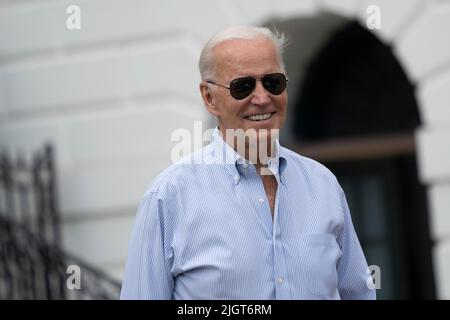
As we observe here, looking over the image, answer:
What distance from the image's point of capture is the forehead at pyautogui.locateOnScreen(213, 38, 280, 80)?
331cm

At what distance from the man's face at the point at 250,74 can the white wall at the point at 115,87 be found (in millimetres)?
5061

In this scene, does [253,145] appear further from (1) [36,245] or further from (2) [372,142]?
(2) [372,142]

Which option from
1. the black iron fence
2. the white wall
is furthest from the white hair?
the white wall

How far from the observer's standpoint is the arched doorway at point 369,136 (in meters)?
9.34

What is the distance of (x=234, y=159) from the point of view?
11.0ft

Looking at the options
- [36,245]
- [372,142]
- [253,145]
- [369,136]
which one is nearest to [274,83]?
[253,145]

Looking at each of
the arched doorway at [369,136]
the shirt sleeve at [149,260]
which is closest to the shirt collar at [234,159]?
the shirt sleeve at [149,260]

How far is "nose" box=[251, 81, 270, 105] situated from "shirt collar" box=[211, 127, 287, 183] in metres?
0.15

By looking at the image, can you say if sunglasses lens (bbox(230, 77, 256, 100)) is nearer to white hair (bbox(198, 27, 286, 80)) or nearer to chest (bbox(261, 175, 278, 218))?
white hair (bbox(198, 27, 286, 80))

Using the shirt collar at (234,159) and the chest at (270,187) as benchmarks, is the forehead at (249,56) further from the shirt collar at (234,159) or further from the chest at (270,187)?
the chest at (270,187)

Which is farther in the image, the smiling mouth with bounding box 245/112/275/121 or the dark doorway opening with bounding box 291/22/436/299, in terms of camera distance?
the dark doorway opening with bounding box 291/22/436/299

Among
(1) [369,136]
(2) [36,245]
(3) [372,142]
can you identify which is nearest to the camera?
(2) [36,245]

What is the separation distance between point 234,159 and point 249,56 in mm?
337
